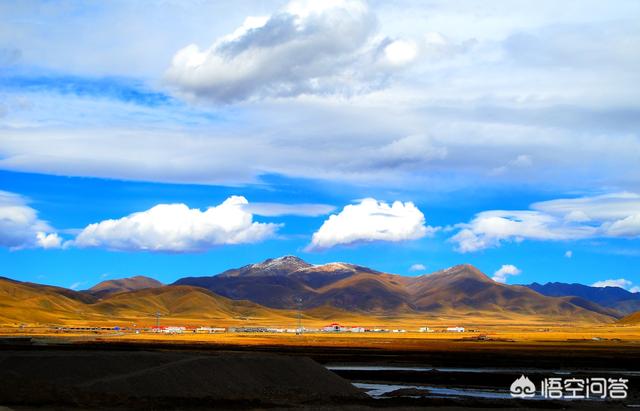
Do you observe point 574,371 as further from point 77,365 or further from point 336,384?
point 77,365

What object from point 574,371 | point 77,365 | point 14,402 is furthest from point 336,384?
point 574,371

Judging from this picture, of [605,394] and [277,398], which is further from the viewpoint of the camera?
[605,394]

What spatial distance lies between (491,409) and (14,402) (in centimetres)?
2995

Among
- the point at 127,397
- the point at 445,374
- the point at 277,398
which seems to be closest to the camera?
the point at 127,397

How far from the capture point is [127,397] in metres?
49.2

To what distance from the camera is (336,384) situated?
59719 mm

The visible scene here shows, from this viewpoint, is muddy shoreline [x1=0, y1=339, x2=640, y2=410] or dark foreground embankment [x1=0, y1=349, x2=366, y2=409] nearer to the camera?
muddy shoreline [x1=0, y1=339, x2=640, y2=410]

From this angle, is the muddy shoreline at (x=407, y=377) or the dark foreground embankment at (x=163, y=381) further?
the dark foreground embankment at (x=163, y=381)

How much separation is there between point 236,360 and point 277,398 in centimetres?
778

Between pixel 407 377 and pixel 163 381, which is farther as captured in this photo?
pixel 407 377

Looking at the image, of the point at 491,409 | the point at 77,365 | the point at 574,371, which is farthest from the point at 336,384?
the point at 574,371

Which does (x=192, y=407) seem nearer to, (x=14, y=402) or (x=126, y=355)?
(x=14, y=402)

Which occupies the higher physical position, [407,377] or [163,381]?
[163,381]

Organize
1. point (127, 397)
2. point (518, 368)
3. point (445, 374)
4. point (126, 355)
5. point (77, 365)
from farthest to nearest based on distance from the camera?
point (518, 368) → point (445, 374) → point (126, 355) → point (77, 365) → point (127, 397)
